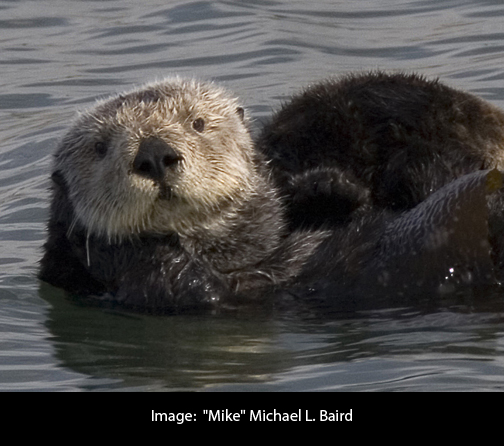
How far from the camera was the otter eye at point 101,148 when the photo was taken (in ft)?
17.2

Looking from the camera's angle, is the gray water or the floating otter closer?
the gray water

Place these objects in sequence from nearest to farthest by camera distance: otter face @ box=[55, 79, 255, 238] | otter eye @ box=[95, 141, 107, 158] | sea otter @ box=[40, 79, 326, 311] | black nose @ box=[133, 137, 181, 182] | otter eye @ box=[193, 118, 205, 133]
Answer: black nose @ box=[133, 137, 181, 182] < otter face @ box=[55, 79, 255, 238] < sea otter @ box=[40, 79, 326, 311] < otter eye @ box=[95, 141, 107, 158] < otter eye @ box=[193, 118, 205, 133]

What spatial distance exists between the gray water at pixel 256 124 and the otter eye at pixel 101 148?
79 cm

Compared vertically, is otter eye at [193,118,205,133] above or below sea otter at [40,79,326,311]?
above

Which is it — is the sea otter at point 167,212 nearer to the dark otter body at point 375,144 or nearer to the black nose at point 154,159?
the black nose at point 154,159

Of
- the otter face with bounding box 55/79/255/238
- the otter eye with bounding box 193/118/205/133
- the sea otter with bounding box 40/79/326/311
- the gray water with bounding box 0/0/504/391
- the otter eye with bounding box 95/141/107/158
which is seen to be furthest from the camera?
the otter eye with bounding box 193/118/205/133

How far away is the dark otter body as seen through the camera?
5.84 meters

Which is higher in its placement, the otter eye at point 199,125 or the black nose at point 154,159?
the otter eye at point 199,125

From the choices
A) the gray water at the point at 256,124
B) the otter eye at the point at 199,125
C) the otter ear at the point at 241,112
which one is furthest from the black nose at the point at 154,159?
the otter ear at the point at 241,112

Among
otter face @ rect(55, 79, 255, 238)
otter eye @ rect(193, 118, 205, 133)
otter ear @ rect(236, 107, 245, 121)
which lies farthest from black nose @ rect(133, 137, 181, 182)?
otter ear @ rect(236, 107, 245, 121)

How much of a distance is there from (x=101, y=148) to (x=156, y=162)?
1.98 feet

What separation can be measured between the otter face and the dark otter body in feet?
1.66

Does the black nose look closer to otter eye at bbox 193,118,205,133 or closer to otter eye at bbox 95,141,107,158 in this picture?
otter eye at bbox 95,141,107,158

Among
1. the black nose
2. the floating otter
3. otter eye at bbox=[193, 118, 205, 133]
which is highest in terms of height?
otter eye at bbox=[193, 118, 205, 133]
